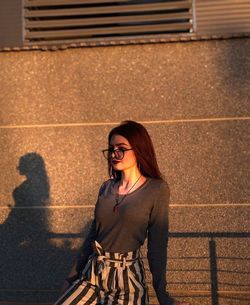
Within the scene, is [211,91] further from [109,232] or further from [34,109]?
[109,232]

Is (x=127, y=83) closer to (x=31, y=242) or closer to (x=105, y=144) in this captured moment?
(x=105, y=144)

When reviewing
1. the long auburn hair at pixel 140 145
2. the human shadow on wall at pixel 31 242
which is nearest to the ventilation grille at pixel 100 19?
the human shadow on wall at pixel 31 242

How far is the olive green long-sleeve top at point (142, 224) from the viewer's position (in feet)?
9.69

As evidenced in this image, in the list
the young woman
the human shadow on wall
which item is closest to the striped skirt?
the young woman

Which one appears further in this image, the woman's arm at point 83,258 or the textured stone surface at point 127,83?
the textured stone surface at point 127,83

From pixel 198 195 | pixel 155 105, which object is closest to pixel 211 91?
pixel 155 105

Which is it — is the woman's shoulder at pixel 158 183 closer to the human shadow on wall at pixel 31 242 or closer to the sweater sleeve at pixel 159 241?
the sweater sleeve at pixel 159 241

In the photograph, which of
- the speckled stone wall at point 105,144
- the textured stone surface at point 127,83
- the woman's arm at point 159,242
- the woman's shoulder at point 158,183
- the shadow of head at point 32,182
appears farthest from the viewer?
the shadow of head at point 32,182

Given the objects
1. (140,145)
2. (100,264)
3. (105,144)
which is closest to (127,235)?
(100,264)

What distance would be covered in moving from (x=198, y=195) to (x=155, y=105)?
0.92m

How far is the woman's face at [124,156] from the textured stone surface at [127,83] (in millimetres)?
2247

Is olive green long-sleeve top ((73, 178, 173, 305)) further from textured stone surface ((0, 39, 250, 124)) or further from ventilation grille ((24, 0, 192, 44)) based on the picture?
ventilation grille ((24, 0, 192, 44))

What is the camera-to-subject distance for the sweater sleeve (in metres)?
2.92

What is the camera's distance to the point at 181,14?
17.9 ft
